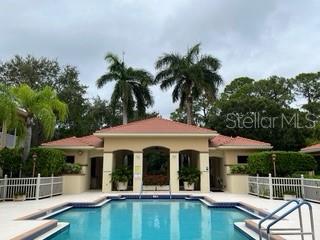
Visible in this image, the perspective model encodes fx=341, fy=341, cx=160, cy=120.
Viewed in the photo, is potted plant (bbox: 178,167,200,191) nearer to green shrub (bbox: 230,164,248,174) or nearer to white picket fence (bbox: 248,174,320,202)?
green shrub (bbox: 230,164,248,174)

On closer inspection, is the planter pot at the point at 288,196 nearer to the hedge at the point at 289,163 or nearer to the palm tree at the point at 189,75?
the hedge at the point at 289,163

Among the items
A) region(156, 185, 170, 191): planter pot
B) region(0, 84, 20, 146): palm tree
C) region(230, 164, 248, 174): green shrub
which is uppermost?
region(0, 84, 20, 146): palm tree

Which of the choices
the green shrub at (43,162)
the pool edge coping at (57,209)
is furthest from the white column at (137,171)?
the green shrub at (43,162)

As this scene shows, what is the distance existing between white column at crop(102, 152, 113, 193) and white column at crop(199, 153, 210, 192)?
5916 mm

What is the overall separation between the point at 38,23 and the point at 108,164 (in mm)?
10421

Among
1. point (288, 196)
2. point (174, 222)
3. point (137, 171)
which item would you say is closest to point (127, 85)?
point (137, 171)

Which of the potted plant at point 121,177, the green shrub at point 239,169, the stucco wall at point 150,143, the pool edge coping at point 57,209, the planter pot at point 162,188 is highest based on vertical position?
the stucco wall at point 150,143

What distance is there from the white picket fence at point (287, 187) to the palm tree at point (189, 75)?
12550mm

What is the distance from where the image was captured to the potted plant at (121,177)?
72.3ft

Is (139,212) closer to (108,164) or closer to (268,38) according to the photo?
(108,164)

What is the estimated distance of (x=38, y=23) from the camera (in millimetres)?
15039

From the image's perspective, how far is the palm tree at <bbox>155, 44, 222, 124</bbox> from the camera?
29.5m

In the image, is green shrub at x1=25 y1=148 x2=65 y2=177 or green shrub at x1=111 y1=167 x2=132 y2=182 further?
green shrub at x1=111 y1=167 x2=132 y2=182

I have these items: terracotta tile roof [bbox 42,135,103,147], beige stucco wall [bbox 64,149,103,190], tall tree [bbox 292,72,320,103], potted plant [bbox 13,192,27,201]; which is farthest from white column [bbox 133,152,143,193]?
tall tree [bbox 292,72,320,103]
